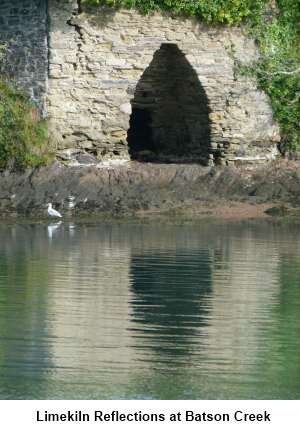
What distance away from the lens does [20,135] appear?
3309 centimetres

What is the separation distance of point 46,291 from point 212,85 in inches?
514

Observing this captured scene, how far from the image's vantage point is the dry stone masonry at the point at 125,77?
110ft

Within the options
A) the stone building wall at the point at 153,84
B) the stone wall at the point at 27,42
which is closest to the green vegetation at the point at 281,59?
the stone building wall at the point at 153,84

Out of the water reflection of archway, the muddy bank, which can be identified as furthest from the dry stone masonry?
the water reflection of archway

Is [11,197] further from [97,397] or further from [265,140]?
[97,397]

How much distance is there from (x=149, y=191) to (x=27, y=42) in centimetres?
384

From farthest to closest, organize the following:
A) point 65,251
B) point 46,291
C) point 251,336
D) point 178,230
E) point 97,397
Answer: point 178,230 < point 65,251 < point 46,291 < point 251,336 < point 97,397

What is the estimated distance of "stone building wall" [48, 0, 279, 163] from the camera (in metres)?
33.6

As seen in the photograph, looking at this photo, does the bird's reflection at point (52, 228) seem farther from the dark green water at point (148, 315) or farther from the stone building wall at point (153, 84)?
the stone building wall at point (153, 84)

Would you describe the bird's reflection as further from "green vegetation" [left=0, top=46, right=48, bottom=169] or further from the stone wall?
the stone wall

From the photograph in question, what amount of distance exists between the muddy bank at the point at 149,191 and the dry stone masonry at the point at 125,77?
80 centimetres

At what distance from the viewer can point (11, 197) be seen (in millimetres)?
32531

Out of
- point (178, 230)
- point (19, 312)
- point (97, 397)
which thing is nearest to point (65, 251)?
point (178, 230)

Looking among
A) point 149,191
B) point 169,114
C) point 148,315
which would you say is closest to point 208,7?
point 169,114
